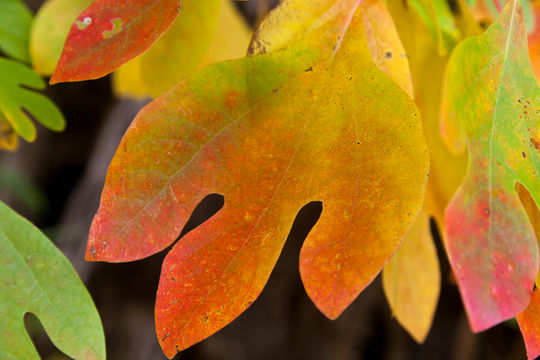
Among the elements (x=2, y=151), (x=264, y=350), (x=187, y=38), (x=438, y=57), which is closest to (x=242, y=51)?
(x=187, y=38)

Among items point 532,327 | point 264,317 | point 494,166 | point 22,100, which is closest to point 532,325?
point 532,327

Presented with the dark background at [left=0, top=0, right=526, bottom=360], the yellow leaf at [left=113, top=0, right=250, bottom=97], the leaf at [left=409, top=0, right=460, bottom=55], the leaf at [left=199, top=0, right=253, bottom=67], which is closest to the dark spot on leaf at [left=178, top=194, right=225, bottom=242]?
the dark background at [left=0, top=0, right=526, bottom=360]

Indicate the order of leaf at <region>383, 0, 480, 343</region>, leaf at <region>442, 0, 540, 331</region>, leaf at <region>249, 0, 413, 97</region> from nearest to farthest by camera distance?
leaf at <region>442, 0, 540, 331</region>, leaf at <region>249, 0, 413, 97</region>, leaf at <region>383, 0, 480, 343</region>

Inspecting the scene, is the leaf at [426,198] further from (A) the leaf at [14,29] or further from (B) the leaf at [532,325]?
(A) the leaf at [14,29]

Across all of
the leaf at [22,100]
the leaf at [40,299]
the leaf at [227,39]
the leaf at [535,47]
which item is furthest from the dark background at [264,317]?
the leaf at [40,299]

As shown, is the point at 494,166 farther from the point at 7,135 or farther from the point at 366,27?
the point at 7,135

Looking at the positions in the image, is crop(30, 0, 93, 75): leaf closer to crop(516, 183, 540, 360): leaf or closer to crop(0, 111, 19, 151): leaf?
crop(0, 111, 19, 151): leaf
